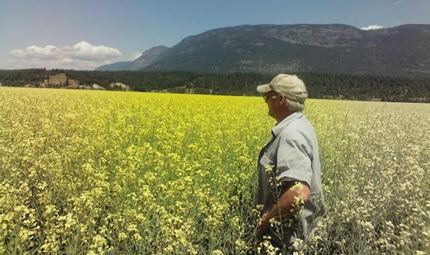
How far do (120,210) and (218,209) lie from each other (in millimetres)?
889

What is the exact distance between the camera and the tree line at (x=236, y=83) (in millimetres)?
63438

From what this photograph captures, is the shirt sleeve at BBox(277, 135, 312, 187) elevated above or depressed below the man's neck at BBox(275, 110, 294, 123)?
below

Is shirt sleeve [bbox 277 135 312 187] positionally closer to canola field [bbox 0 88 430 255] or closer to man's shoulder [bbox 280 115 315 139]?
man's shoulder [bbox 280 115 315 139]

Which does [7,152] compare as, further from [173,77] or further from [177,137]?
[173,77]

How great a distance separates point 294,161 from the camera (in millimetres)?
2570

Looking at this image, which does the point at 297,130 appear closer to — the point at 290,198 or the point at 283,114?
the point at 283,114

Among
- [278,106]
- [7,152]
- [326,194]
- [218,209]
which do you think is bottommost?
[326,194]

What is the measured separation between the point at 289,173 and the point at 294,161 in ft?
0.36

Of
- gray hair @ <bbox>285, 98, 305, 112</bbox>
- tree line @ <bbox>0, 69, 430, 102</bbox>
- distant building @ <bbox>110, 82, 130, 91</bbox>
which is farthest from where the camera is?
distant building @ <bbox>110, 82, 130, 91</bbox>

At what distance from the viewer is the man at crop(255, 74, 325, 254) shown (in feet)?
8.31

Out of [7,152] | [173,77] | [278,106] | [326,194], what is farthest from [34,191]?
[173,77]

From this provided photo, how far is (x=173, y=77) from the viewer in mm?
A: 75375

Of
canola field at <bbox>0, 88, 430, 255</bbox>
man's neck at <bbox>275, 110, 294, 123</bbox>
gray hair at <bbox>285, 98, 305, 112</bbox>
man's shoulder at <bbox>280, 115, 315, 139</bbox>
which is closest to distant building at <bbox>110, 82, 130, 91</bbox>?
canola field at <bbox>0, 88, 430, 255</bbox>

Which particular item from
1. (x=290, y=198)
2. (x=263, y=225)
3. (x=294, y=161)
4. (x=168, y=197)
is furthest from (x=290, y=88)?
(x=168, y=197)
